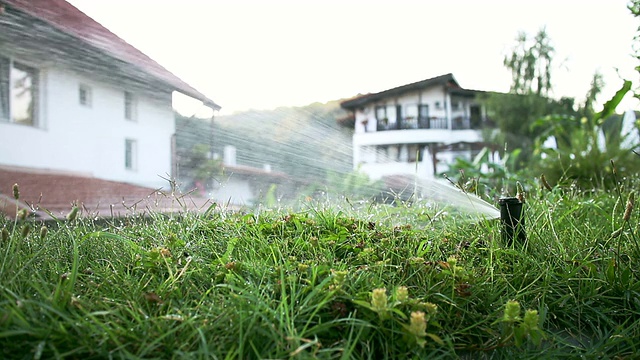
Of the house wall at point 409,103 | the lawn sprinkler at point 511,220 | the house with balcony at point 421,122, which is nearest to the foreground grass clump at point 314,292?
the lawn sprinkler at point 511,220

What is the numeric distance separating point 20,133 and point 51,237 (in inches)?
37.6

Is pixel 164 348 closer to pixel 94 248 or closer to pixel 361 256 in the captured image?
pixel 361 256

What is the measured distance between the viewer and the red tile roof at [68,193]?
6.21 ft

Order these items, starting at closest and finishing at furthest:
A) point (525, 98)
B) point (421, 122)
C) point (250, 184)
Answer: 1. point (250, 184)
2. point (421, 122)
3. point (525, 98)

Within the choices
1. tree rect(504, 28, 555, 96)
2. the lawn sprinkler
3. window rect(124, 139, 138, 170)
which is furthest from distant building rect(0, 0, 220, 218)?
tree rect(504, 28, 555, 96)

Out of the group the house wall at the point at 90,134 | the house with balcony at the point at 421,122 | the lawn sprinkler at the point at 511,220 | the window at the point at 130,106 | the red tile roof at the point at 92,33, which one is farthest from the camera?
the house with balcony at the point at 421,122

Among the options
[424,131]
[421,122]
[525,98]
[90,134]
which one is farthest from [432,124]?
[90,134]

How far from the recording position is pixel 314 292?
0.87 metres

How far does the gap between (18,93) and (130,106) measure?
0.44m

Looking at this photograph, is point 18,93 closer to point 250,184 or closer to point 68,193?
point 68,193

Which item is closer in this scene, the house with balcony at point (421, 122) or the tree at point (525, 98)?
the house with balcony at point (421, 122)

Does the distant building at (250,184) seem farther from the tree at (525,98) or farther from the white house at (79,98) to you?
the tree at (525,98)

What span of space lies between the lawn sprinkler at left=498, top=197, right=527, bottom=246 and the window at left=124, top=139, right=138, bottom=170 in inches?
65.6

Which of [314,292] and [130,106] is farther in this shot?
[130,106]
